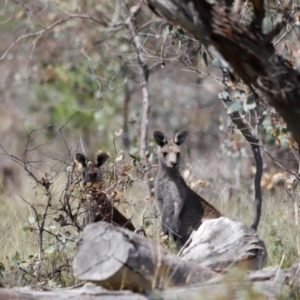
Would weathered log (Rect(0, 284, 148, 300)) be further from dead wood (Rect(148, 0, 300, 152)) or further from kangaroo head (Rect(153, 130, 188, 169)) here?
kangaroo head (Rect(153, 130, 188, 169))

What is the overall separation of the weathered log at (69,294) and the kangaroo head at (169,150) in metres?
4.18

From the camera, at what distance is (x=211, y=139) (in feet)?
49.4

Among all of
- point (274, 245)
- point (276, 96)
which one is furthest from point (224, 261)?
point (274, 245)

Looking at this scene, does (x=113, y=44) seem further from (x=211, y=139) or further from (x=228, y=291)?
(x=228, y=291)

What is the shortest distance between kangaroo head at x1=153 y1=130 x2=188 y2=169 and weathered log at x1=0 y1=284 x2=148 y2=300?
4.18 meters

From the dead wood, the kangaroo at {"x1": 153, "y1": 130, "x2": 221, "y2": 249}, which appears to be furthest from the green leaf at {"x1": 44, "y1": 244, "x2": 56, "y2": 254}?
the dead wood

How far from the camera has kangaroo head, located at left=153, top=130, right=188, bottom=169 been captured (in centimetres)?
875

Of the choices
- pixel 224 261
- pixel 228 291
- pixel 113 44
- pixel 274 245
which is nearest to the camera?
pixel 228 291

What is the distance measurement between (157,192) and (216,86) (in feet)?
21.3

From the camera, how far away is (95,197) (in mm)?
6988

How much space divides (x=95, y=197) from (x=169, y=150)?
2019 mm

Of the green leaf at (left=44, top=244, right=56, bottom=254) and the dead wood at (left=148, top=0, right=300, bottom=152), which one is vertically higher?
the dead wood at (left=148, top=0, right=300, bottom=152)

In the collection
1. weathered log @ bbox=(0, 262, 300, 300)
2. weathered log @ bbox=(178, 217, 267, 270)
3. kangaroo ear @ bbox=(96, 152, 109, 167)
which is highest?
kangaroo ear @ bbox=(96, 152, 109, 167)

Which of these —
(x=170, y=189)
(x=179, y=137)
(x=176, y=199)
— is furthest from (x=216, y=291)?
(x=179, y=137)
